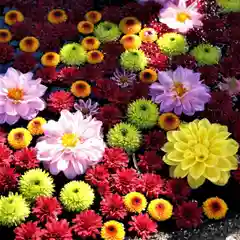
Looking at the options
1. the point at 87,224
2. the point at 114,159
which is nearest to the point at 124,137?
the point at 114,159

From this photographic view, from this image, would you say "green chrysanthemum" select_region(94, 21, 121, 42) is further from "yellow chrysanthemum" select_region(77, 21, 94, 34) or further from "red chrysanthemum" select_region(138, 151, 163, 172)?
"red chrysanthemum" select_region(138, 151, 163, 172)

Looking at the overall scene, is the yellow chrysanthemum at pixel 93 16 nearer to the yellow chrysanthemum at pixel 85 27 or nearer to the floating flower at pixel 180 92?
the yellow chrysanthemum at pixel 85 27

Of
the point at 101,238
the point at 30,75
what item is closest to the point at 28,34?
the point at 30,75

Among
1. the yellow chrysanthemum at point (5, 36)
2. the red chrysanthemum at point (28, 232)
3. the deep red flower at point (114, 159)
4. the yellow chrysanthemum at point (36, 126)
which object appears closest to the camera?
the red chrysanthemum at point (28, 232)

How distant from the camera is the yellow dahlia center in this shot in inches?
84.5

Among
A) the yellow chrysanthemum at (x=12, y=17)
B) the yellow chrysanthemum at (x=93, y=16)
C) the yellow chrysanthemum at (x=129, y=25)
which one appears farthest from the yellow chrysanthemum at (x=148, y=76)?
the yellow chrysanthemum at (x=12, y=17)

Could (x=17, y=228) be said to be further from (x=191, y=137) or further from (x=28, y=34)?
(x=28, y=34)

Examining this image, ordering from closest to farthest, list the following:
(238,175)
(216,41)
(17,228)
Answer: (17,228) < (238,175) < (216,41)

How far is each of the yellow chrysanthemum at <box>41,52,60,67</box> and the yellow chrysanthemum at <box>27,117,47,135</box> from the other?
290 mm

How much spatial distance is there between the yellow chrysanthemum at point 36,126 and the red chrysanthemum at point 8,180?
0.19 m

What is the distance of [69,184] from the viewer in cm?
206

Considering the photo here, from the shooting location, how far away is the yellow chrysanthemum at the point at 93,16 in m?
2.68

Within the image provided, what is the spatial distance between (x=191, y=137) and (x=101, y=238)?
1.48 ft

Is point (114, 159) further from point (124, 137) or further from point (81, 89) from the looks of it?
point (81, 89)
